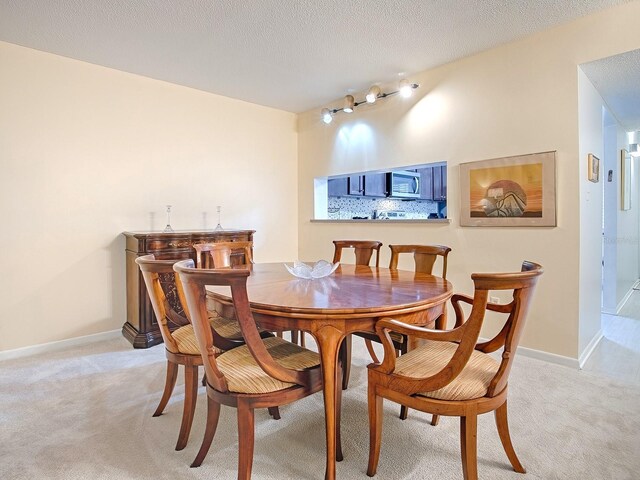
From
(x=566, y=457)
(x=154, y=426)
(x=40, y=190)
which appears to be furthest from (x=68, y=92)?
(x=566, y=457)

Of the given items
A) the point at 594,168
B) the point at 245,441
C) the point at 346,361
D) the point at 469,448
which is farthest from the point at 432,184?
the point at 245,441

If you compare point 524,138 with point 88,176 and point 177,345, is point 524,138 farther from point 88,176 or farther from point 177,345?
point 88,176

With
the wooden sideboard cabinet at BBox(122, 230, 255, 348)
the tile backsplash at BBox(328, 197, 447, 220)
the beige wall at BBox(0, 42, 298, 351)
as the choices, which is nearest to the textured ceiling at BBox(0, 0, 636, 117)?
the beige wall at BBox(0, 42, 298, 351)

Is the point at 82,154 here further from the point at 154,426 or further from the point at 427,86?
the point at 427,86

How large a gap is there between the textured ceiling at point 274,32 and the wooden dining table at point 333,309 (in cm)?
193

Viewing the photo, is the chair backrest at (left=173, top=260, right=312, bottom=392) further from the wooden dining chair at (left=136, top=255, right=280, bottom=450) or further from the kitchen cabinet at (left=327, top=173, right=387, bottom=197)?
the kitchen cabinet at (left=327, top=173, right=387, bottom=197)

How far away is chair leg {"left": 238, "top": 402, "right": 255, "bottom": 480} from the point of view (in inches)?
56.2

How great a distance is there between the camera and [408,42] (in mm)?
3051

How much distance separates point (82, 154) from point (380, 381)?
332cm

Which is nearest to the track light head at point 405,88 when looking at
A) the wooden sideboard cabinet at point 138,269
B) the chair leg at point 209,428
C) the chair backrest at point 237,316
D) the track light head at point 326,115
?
the track light head at point 326,115

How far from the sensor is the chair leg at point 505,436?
159cm

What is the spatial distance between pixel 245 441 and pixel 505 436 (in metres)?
1.10

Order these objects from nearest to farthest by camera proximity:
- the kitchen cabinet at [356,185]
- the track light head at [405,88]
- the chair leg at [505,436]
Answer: the chair leg at [505,436], the track light head at [405,88], the kitchen cabinet at [356,185]

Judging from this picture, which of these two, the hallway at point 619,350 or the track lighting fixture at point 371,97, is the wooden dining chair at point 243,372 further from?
the track lighting fixture at point 371,97
